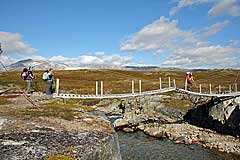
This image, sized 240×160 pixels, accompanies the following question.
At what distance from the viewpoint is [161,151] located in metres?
25.4

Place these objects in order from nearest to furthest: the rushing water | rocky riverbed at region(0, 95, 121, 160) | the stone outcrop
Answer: rocky riverbed at region(0, 95, 121, 160) → the rushing water → the stone outcrop

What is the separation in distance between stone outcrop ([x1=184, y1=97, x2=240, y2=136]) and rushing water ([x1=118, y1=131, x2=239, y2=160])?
6.42 meters

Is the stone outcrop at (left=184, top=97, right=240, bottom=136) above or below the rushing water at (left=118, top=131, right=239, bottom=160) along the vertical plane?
above

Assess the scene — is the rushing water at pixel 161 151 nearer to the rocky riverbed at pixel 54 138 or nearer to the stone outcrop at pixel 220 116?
the stone outcrop at pixel 220 116

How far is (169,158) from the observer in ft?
76.0

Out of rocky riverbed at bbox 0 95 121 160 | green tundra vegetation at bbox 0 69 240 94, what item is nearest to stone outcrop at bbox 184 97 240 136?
green tundra vegetation at bbox 0 69 240 94

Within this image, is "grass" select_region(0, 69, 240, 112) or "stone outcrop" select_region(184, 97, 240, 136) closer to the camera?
"stone outcrop" select_region(184, 97, 240, 136)

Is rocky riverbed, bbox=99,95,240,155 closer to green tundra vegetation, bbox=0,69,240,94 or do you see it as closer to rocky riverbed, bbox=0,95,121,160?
green tundra vegetation, bbox=0,69,240,94

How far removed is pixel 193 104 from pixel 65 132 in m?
43.1

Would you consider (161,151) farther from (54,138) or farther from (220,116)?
(54,138)

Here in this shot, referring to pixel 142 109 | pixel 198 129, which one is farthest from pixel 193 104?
pixel 198 129

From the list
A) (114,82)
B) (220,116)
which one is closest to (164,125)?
(220,116)

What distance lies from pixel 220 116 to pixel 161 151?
11.8 m

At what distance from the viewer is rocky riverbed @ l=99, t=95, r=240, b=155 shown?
29167mm
